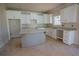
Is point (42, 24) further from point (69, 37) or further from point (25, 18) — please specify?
point (69, 37)

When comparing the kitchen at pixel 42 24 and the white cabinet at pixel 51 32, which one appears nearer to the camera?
the kitchen at pixel 42 24

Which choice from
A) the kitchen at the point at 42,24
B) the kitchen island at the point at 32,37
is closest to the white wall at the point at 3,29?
the kitchen at the point at 42,24

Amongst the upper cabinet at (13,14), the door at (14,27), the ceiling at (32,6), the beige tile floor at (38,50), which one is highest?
the ceiling at (32,6)

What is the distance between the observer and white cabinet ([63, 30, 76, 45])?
210 centimetres

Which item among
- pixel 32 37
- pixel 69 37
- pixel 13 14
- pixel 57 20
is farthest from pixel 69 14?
pixel 13 14

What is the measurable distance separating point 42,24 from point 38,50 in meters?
0.54

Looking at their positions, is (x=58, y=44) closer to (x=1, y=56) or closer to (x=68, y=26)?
(x=68, y=26)

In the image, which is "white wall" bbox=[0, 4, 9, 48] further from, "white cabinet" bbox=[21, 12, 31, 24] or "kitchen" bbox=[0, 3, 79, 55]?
"white cabinet" bbox=[21, 12, 31, 24]

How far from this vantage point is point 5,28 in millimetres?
2002

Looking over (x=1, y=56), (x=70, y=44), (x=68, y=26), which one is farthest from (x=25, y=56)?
(x=68, y=26)

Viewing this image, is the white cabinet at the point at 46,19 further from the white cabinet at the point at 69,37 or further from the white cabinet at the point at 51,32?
the white cabinet at the point at 69,37

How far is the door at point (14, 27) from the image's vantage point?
2016mm

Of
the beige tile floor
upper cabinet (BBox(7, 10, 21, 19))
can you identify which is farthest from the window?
upper cabinet (BBox(7, 10, 21, 19))

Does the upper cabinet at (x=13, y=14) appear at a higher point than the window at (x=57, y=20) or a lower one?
higher
